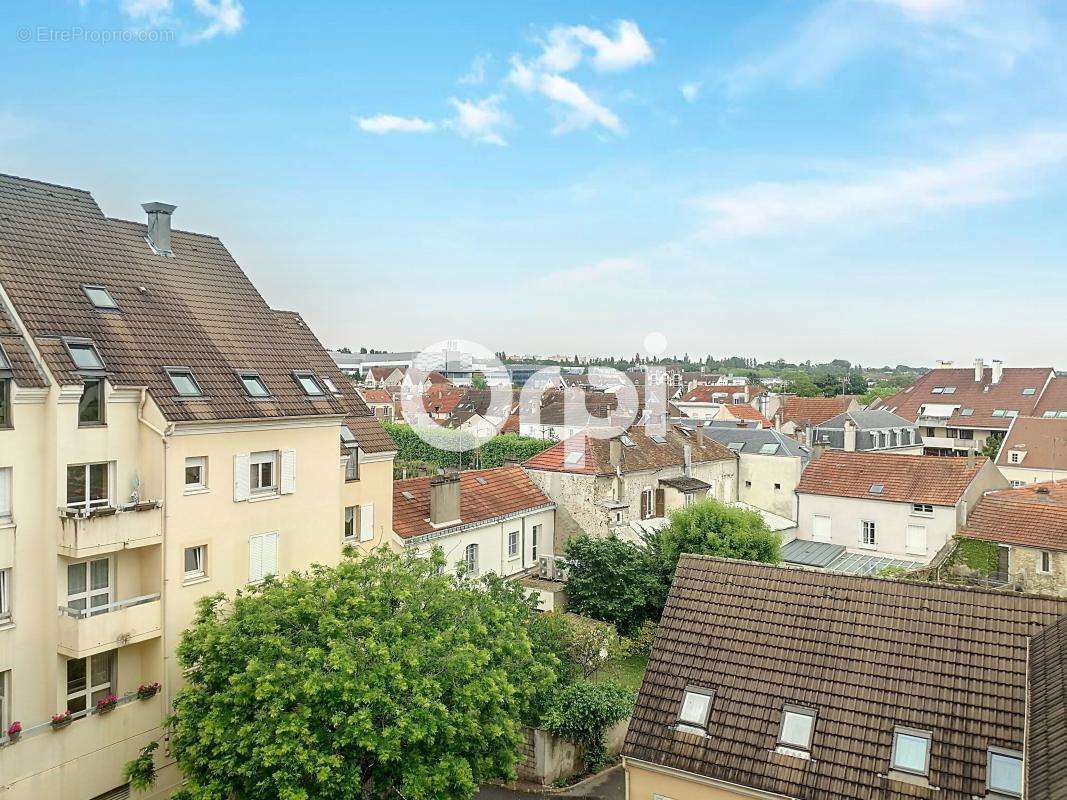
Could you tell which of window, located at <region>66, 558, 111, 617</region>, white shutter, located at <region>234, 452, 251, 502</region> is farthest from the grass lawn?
window, located at <region>66, 558, 111, 617</region>

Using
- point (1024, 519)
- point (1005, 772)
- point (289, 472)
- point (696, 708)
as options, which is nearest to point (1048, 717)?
point (1005, 772)

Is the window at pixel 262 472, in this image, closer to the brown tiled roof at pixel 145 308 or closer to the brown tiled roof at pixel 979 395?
the brown tiled roof at pixel 145 308

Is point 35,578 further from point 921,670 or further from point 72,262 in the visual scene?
point 921,670

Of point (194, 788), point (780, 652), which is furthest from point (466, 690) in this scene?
point (780, 652)

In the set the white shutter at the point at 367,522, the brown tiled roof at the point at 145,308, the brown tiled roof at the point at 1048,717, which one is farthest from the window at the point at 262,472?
the brown tiled roof at the point at 1048,717

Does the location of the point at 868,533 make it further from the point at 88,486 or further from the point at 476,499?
the point at 88,486

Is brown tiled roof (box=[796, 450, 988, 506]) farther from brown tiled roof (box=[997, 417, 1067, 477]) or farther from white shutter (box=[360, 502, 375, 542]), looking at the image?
white shutter (box=[360, 502, 375, 542])
